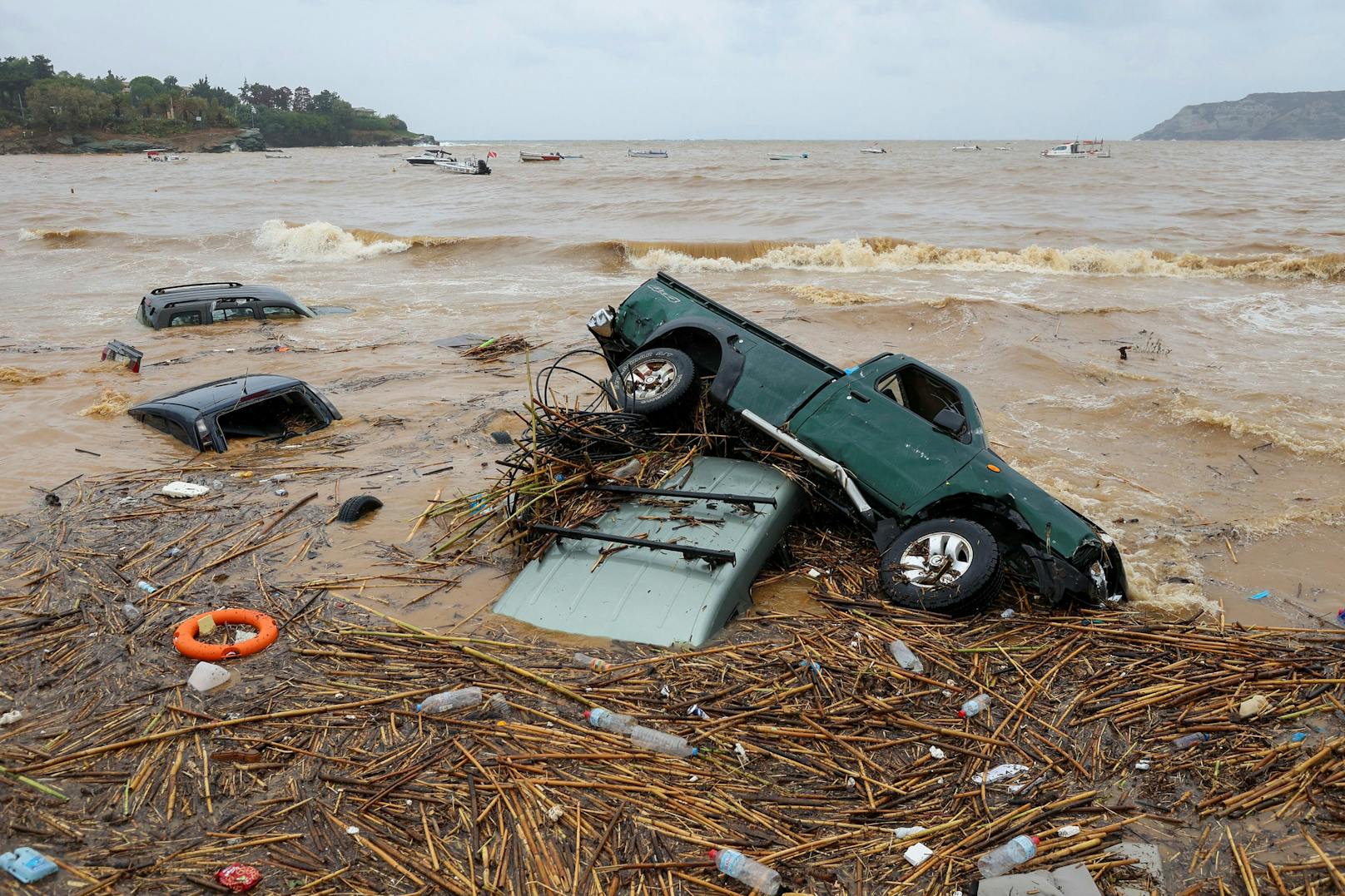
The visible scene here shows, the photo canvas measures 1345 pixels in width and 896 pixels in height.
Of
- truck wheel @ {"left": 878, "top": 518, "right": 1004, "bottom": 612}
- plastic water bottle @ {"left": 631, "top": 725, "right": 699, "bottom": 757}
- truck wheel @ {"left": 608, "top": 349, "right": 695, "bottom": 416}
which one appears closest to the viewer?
plastic water bottle @ {"left": 631, "top": 725, "right": 699, "bottom": 757}

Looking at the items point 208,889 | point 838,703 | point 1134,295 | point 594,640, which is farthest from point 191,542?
point 1134,295

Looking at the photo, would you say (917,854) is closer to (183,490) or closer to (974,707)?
(974,707)

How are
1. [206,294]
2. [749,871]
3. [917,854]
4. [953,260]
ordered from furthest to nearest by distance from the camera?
[953,260]
[206,294]
[917,854]
[749,871]

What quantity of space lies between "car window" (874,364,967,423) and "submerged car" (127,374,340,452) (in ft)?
19.5

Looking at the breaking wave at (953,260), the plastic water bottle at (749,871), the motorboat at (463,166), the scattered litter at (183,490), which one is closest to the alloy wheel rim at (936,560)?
the plastic water bottle at (749,871)

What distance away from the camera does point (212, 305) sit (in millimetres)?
15078

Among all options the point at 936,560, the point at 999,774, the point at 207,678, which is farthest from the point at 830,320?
the point at 207,678

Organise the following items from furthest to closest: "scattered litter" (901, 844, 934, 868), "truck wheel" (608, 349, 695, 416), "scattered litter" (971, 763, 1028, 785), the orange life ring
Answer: "truck wheel" (608, 349, 695, 416) → the orange life ring → "scattered litter" (971, 763, 1028, 785) → "scattered litter" (901, 844, 934, 868)

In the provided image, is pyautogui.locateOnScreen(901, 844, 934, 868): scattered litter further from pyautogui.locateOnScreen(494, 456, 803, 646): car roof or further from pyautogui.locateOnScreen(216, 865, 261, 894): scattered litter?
pyautogui.locateOnScreen(216, 865, 261, 894): scattered litter

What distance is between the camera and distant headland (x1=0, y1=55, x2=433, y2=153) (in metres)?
→ 105

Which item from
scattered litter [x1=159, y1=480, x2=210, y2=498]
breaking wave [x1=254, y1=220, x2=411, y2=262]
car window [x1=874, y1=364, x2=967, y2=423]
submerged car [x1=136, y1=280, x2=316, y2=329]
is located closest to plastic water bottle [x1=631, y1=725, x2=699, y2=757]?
car window [x1=874, y1=364, x2=967, y2=423]

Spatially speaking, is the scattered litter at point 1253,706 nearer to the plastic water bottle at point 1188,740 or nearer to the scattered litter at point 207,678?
the plastic water bottle at point 1188,740

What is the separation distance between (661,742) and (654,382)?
3538 millimetres

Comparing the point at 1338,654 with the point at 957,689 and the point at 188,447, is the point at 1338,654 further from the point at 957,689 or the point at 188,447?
the point at 188,447
